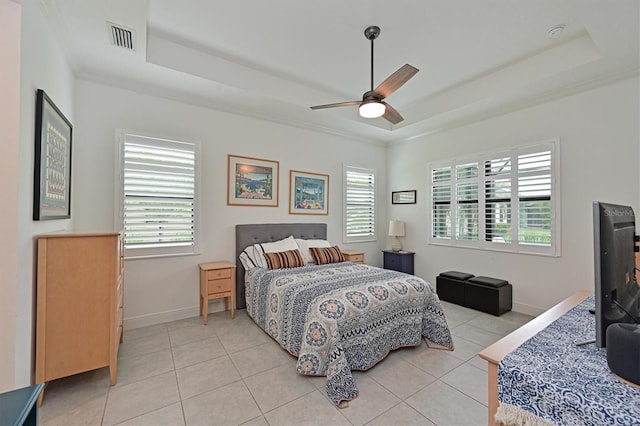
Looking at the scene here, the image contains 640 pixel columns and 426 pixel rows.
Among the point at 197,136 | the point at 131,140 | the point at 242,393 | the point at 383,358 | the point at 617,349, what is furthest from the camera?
the point at 197,136

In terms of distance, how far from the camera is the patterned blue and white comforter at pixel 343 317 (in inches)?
90.4

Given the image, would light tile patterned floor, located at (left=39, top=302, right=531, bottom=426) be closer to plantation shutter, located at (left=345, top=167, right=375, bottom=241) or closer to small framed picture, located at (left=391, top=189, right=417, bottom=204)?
plantation shutter, located at (left=345, top=167, right=375, bottom=241)

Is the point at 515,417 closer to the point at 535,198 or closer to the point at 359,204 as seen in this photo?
the point at 535,198

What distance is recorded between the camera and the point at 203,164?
3883mm

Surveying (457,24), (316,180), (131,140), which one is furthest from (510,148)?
(131,140)

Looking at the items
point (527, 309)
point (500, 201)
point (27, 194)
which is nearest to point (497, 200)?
point (500, 201)

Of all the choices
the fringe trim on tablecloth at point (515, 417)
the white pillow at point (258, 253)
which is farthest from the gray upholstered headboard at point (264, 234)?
the fringe trim on tablecloth at point (515, 417)

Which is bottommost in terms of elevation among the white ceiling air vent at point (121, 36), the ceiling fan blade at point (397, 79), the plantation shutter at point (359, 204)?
the plantation shutter at point (359, 204)

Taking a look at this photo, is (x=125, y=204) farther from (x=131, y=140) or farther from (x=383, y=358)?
(x=383, y=358)

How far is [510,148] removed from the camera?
13.3 ft

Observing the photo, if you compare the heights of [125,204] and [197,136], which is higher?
[197,136]

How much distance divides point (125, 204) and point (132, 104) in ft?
4.05

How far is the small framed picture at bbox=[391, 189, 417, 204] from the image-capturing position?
5.48 m

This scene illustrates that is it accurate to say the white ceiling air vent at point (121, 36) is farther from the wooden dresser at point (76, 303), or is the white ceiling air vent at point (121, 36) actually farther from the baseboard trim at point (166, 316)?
the baseboard trim at point (166, 316)
